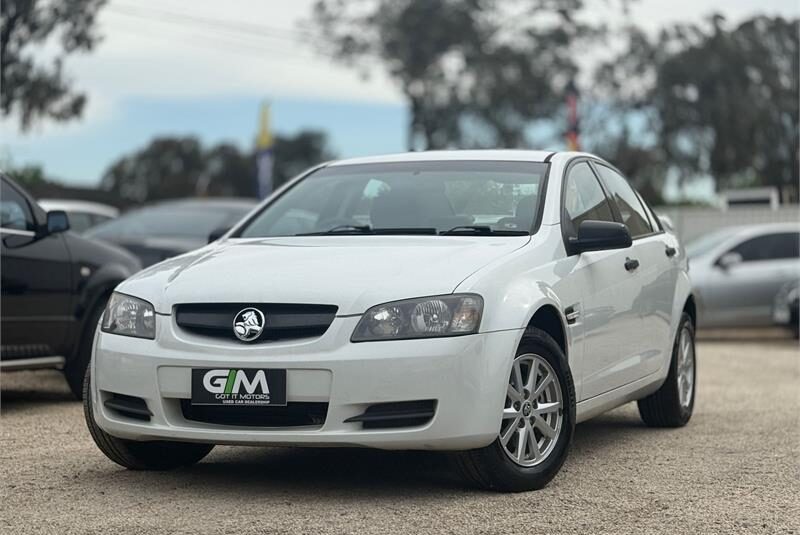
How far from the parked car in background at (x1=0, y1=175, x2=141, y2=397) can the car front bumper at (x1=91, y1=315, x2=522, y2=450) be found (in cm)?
330

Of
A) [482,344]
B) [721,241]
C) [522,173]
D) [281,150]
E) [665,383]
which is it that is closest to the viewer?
[482,344]

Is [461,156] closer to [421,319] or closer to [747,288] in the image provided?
[421,319]

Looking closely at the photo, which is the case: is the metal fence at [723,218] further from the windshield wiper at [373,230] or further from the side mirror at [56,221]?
the windshield wiper at [373,230]

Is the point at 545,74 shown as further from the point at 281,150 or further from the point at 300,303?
the point at 281,150

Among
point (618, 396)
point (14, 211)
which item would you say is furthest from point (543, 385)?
point (14, 211)

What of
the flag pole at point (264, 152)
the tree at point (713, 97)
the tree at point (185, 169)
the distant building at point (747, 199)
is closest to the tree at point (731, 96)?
the tree at point (713, 97)

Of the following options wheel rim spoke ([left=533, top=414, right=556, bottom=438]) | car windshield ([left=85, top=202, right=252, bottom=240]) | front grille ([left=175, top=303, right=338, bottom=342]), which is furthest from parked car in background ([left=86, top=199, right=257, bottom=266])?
wheel rim spoke ([left=533, top=414, right=556, bottom=438])

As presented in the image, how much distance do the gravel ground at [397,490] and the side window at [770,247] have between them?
35.3ft

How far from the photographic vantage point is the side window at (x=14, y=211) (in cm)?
888

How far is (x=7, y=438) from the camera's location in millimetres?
7402

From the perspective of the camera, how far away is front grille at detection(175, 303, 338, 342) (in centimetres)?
550

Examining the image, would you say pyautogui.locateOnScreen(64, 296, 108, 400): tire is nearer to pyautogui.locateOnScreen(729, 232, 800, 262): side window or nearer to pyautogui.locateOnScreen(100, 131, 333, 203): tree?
pyautogui.locateOnScreen(729, 232, 800, 262): side window

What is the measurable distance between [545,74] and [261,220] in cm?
4420

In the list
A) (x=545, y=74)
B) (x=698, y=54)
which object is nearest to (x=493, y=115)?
(x=545, y=74)
